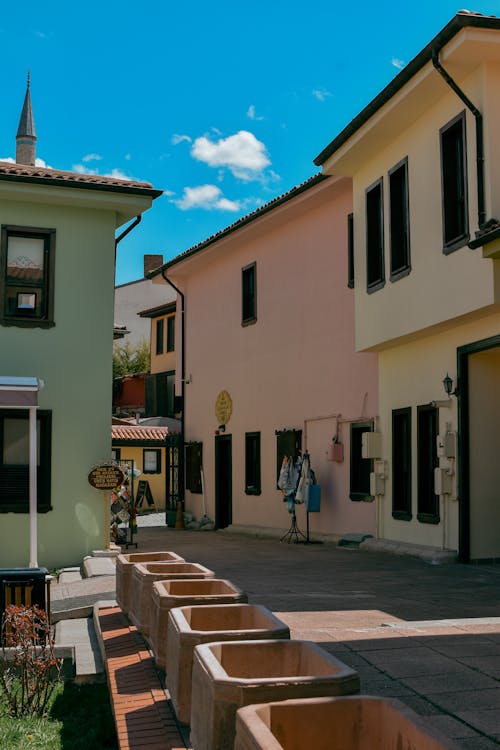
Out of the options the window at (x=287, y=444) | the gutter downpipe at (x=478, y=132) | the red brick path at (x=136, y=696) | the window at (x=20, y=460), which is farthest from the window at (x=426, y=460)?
the red brick path at (x=136, y=696)

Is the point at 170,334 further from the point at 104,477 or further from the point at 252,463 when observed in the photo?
the point at 104,477

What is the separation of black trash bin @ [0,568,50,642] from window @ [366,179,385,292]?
777cm

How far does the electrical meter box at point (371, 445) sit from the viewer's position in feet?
50.3

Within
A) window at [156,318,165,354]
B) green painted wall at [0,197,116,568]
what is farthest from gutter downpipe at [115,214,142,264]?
window at [156,318,165,354]

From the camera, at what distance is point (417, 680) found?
16.8ft

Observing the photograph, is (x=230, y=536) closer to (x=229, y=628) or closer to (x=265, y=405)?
(x=265, y=405)

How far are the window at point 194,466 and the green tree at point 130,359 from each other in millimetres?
22934

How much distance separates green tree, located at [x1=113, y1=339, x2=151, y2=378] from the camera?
47.7 meters

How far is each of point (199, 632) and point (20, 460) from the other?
10029 millimetres

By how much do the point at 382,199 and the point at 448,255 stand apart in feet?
8.90

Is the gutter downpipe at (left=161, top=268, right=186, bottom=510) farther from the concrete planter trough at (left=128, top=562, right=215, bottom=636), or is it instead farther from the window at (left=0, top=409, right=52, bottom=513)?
the concrete planter trough at (left=128, top=562, right=215, bottom=636)

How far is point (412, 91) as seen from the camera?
40.4 feet

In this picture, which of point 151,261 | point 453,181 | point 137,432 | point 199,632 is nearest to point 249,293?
point 453,181

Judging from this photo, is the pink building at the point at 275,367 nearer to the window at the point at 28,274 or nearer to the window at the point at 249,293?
the window at the point at 249,293
